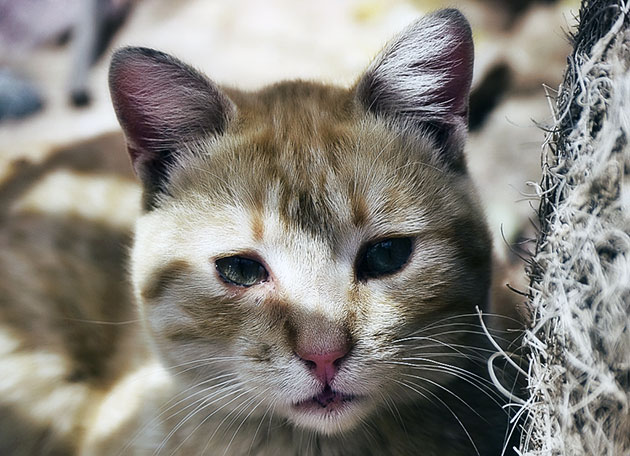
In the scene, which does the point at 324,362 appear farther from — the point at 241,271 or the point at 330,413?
the point at 241,271

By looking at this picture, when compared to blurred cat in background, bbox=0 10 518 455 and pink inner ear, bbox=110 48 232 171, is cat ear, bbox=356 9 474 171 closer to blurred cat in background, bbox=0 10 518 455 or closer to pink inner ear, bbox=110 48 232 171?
blurred cat in background, bbox=0 10 518 455

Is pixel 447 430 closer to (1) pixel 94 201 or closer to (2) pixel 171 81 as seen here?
(2) pixel 171 81

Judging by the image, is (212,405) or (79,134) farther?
(79,134)

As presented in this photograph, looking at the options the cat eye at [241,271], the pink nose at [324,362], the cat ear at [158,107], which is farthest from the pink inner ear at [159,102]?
the pink nose at [324,362]

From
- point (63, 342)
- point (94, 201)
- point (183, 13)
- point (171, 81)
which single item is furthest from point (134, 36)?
point (171, 81)

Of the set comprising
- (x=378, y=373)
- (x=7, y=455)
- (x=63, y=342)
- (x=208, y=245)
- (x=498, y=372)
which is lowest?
(x=7, y=455)

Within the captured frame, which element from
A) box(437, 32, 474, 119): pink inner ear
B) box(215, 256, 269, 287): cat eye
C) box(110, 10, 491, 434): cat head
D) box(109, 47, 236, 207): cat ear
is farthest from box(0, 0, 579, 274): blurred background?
box(437, 32, 474, 119): pink inner ear

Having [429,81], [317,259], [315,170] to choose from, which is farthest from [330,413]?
[429,81]

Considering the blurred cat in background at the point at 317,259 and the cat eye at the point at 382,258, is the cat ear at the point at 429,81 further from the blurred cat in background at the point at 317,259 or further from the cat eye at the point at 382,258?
the cat eye at the point at 382,258
